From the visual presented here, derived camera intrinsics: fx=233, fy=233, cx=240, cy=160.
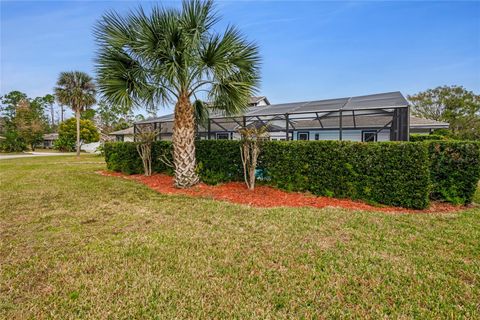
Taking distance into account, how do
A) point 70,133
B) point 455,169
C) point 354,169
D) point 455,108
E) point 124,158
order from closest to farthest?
1. point 455,169
2. point 354,169
3. point 124,158
4. point 455,108
5. point 70,133

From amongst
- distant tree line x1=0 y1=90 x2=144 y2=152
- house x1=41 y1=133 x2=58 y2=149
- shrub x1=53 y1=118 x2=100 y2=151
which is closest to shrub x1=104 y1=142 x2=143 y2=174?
distant tree line x1=0 y1=90 x2=144 y2=152

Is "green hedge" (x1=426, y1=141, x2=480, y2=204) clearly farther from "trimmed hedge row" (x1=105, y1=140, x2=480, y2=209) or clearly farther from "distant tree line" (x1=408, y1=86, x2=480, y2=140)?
"distant tree line" (x1=408, y1=86, x2=480, y2=140)

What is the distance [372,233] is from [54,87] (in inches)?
1221

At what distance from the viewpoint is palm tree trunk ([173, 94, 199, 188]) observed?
699cm

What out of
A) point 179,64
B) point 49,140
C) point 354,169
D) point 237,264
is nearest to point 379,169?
point 354,169

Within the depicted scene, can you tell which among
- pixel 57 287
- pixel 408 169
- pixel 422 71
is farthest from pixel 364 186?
pixel 422 71

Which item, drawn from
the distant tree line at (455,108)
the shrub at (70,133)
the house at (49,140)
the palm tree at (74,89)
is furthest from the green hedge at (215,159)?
the house at (49,140)

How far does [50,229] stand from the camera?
384 cm

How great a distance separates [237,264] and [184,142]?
4959 mm

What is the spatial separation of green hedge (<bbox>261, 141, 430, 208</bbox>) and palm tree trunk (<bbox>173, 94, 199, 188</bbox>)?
2347 millimetres

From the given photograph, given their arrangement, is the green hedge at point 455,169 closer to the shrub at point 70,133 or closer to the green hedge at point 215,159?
the green hedge at point 215,159

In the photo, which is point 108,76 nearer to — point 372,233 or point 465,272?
point 372,233

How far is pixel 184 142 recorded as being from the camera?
23.2 feet

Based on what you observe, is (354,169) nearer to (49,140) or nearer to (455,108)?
(455,108)
